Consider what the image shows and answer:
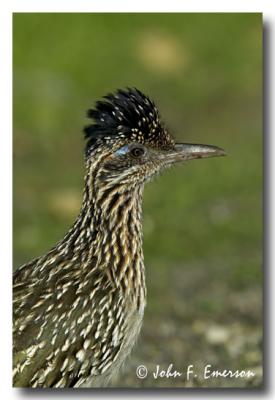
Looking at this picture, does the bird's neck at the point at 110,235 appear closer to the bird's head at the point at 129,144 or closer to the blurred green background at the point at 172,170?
the bird's head at the point at 129,144

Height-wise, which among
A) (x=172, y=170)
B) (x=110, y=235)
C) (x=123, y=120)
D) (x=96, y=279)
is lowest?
(x=96, y=279)

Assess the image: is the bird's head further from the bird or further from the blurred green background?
the blurred green background

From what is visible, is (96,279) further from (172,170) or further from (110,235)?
(172,170)

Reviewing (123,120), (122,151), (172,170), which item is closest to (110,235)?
(122,151)

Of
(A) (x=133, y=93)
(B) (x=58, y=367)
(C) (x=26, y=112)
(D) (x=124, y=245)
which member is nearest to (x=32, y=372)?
(B) (x=58, y=367)

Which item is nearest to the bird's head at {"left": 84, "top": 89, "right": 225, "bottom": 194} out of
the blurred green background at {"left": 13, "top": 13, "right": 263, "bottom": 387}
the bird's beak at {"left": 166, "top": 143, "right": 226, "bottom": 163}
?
the bird's beak at {"left": 166, "top": 143, "right": 226, "bottom": 163}

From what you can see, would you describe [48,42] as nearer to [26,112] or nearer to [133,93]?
[26,112]
